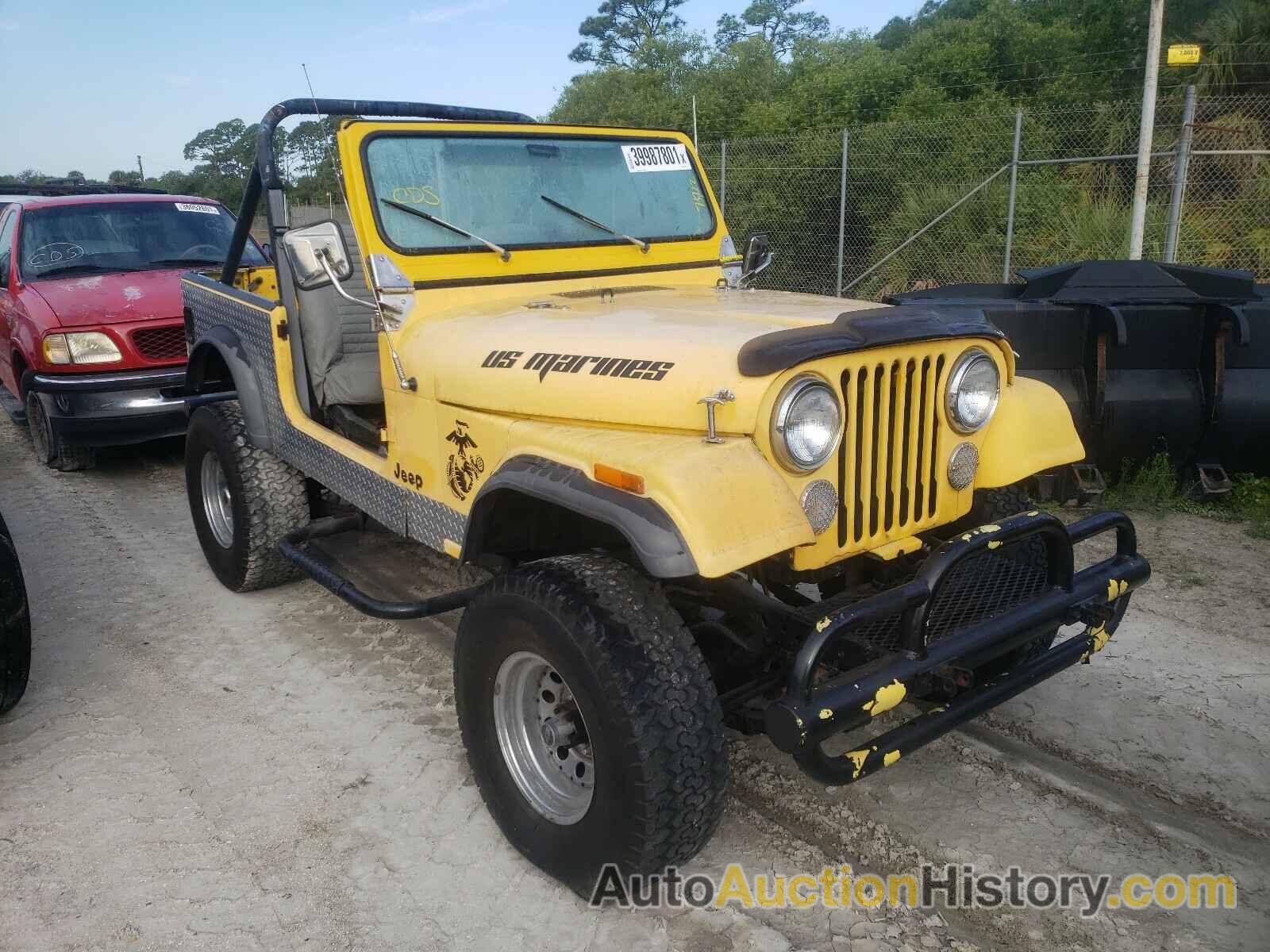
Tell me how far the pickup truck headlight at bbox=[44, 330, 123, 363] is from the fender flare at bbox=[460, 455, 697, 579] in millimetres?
4928

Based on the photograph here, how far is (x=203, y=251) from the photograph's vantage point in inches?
303

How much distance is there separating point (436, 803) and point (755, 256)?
2.64 metres

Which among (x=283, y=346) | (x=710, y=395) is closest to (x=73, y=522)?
(x=283, y=346)

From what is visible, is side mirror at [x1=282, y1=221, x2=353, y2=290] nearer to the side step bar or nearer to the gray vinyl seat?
the gray vinyl seat

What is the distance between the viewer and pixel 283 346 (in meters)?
4.19

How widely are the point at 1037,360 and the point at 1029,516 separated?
11.7 feet

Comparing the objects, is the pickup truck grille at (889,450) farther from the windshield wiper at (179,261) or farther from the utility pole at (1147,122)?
the utility pole at (1147,122)

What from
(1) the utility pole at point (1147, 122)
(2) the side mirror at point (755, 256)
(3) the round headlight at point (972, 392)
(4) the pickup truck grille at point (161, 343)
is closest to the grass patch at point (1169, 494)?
(2) the side mirror at point (755, 256)

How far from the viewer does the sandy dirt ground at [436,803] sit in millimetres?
2555

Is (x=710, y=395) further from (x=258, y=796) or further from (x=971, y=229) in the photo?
(x=971, y=229)

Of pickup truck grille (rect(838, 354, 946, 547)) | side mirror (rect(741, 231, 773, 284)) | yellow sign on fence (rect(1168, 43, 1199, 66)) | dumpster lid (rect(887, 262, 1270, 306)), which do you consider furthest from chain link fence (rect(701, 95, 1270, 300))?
pickup truck grille (rect(838, 354, 946, 547))

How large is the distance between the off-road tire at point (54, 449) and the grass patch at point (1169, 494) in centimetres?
700

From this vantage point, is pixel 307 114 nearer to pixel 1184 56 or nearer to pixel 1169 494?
pixel 1169 494

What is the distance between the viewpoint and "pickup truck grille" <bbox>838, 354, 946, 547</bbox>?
8.51 ft
